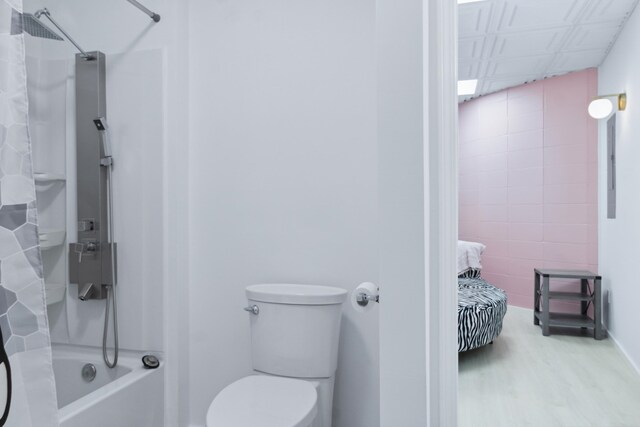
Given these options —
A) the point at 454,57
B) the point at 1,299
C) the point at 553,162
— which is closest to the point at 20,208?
the point at 1,299

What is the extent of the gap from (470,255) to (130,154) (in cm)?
255

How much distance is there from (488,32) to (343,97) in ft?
5.04

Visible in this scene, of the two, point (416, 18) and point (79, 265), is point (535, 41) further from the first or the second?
point (79, 265)

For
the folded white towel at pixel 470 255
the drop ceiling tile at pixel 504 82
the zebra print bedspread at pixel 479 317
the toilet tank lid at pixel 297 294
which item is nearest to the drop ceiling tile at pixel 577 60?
the drop ceiling tile at pixel 504 82

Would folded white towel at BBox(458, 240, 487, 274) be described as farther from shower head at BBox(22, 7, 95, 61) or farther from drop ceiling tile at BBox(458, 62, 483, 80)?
shower head at BBox(22, 7, 95, 61)

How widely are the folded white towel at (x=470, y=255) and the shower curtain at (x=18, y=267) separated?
9.40ft

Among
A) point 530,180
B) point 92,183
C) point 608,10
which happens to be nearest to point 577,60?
point 608,10

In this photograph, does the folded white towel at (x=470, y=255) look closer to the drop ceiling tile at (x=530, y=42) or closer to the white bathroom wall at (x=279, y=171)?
the drop ceiling tile at (x=530, y=42)

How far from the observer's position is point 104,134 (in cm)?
171

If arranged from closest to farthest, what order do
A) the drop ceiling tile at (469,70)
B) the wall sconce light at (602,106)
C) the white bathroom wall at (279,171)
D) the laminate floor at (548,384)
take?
the white bathroom wall at (279,171)
the laminate floor at (548,384)
the wall sconce light at (602,106)
the drop ceiling tile at (469,70)

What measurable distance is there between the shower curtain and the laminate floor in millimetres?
1996

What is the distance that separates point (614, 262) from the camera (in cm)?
247

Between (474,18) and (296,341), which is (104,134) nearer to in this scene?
(296,341)

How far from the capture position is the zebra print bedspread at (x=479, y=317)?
7.91ft
